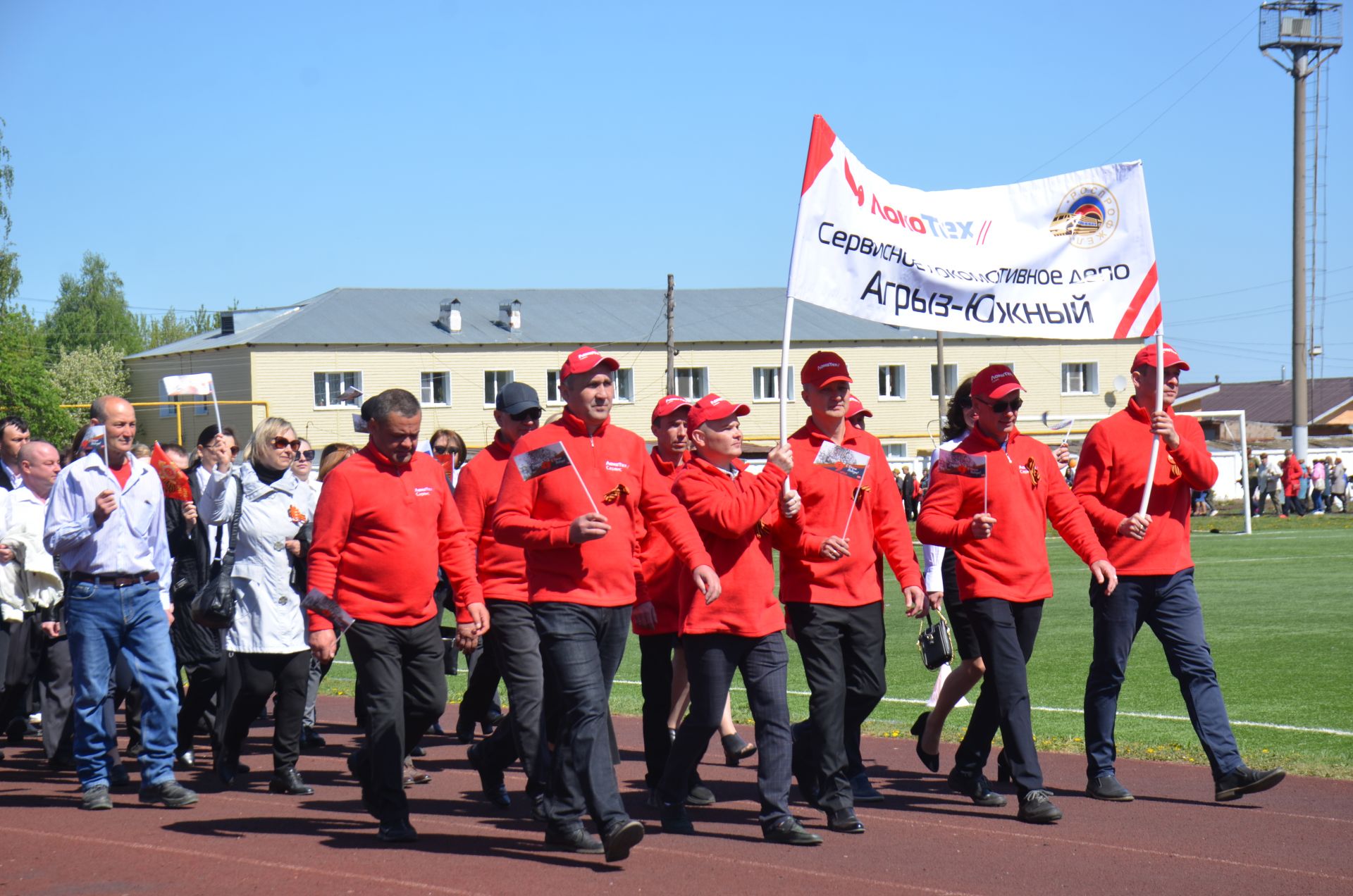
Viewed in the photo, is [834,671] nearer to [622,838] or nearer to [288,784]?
[622,838]

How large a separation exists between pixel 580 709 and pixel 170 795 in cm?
266

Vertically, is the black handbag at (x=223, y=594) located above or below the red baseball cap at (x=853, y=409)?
below

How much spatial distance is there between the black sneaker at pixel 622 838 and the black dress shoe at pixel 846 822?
1145 mm

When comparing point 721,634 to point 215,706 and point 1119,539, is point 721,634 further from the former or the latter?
point 215,706

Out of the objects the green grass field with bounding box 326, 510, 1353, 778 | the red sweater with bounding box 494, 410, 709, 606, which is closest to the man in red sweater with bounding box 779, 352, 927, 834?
the red sweater with bounding box 494, 410, 709, 606

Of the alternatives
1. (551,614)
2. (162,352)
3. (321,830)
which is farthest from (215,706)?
(162,352)

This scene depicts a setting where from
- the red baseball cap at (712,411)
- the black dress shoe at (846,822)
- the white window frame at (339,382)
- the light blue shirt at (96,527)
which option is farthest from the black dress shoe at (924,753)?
the white window frame at (339,382)

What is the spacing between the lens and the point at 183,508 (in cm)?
986

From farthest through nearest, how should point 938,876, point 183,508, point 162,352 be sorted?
point 162,352
point 183,508
point 938,876

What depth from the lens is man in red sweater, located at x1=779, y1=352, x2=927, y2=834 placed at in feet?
23.4

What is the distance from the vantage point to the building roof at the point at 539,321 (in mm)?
66688

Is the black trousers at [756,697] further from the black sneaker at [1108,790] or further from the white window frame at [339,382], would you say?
the white window frame at [339,382]

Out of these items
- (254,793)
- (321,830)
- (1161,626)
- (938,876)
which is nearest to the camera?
(938,876)

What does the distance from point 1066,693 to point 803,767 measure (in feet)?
16.3
